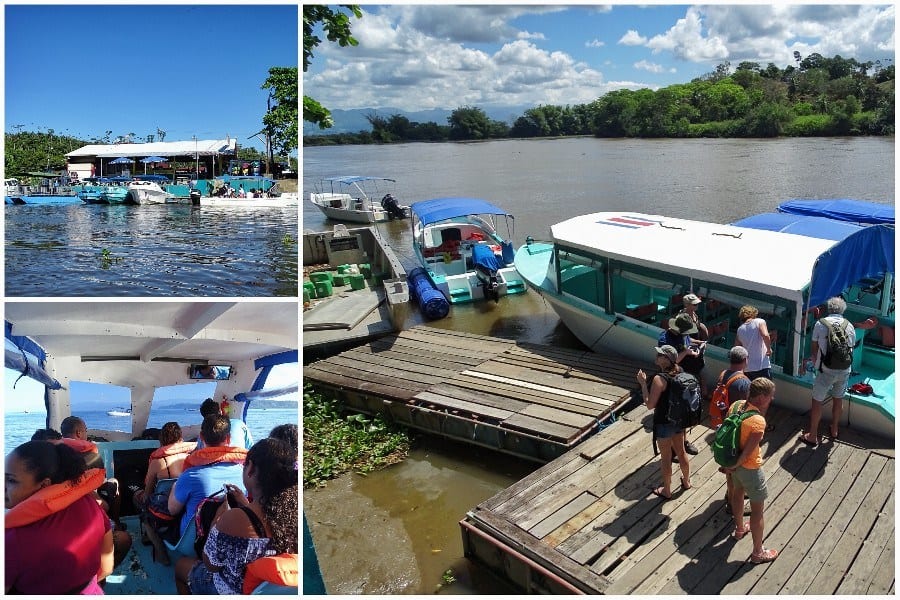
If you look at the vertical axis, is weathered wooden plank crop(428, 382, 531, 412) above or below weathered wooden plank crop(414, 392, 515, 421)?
above

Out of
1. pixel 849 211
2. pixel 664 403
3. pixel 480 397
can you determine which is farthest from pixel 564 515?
pixel 849 211

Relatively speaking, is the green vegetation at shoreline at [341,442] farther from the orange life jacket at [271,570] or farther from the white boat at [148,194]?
the white boat at [148,194]

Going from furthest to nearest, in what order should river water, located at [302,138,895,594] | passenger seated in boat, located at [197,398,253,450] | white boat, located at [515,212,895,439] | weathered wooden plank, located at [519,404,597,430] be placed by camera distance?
weathered wooden plank, located at [519,404,597,430] → white boat, located at [515,212,895,439] → river water, located at [302,138,895,594] → passenger seated in boat, located at [197,398,253,450]

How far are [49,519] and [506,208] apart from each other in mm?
29141

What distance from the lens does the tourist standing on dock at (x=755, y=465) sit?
4469 mm

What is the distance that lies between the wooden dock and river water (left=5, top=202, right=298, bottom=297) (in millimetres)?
1894

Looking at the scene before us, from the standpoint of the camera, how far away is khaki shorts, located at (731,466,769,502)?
4.54 m

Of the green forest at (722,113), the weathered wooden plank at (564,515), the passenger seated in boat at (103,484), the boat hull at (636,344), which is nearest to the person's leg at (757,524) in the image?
the weathered wooden plank at (564,515)

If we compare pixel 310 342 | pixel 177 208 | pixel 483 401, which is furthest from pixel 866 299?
pixel 177 208

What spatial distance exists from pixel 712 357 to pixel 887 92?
200 ft

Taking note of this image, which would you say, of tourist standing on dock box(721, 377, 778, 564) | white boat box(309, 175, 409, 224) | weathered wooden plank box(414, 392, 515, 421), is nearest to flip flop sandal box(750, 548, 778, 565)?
tourist standing on dock box(721, 377, 778, 564)

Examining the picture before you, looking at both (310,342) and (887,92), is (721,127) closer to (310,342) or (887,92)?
(887,92)

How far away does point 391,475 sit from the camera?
7352 mm

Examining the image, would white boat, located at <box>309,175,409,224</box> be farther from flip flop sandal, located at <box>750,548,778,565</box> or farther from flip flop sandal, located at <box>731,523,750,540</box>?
flip flop sandal, located at <box>750,548,778,565</box>
